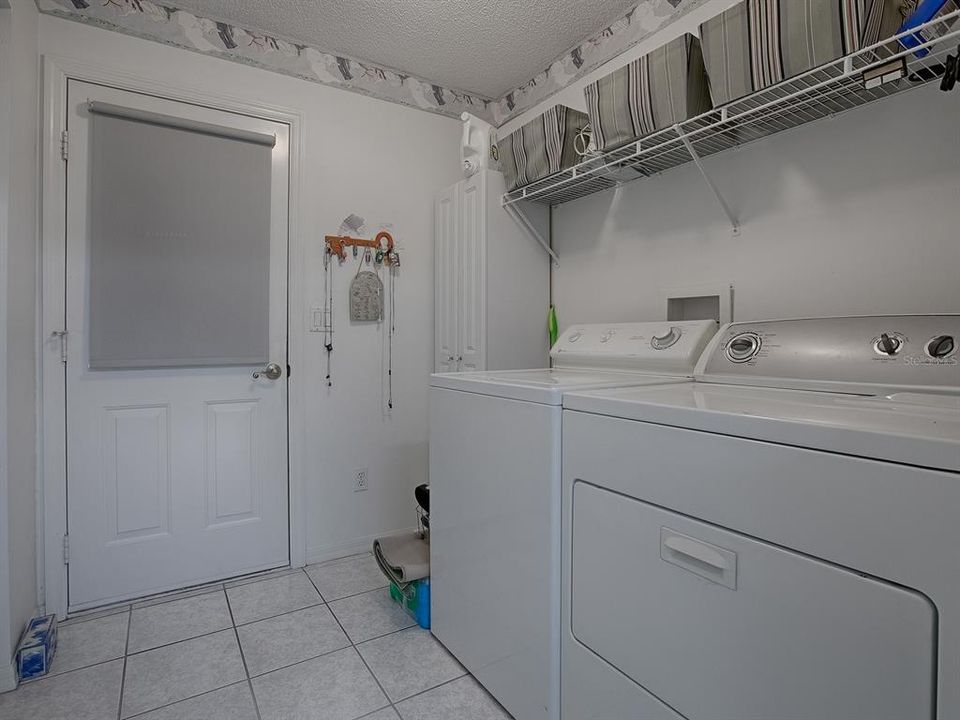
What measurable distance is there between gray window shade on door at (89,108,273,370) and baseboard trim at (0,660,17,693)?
1022 mm

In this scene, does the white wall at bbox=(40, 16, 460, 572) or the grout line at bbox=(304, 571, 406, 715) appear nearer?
the grout line at bbox=(304, 571, 406, 715)

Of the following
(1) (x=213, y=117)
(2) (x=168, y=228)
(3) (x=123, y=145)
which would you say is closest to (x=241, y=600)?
(2) (x=168, y=228)

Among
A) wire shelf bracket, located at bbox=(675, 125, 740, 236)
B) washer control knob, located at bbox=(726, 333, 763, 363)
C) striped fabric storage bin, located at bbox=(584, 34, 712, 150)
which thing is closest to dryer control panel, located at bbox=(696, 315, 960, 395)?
washer control knob, located at bbox=(726, 333, 763, 363)

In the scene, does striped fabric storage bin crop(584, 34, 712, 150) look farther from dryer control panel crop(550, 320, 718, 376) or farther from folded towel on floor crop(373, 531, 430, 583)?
folded towel on floor crop(373, 531, 430, 583)

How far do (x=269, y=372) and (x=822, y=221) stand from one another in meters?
2.23

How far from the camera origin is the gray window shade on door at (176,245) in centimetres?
200

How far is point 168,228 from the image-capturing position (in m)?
2.11

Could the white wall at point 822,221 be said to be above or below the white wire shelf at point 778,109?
below

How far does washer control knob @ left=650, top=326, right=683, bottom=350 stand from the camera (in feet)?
5.63

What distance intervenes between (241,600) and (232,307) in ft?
4.11

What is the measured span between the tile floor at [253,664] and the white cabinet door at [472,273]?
3.77 feet

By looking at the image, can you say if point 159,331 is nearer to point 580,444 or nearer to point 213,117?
point 213,117

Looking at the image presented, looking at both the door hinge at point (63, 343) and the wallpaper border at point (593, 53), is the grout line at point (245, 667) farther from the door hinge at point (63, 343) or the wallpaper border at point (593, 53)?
the wallpaper border at point (593, 53)

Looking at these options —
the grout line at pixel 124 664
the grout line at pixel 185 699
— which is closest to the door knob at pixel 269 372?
the grout line at pixel 124 664
